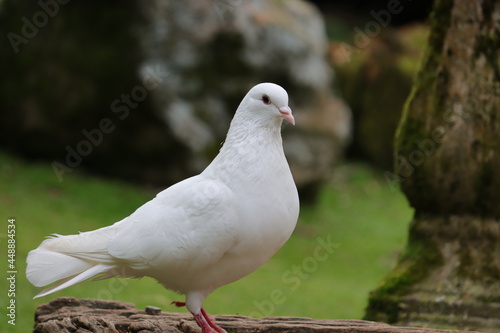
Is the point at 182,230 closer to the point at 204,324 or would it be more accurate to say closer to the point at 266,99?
the point at 204,324

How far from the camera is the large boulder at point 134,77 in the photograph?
33.5 ft

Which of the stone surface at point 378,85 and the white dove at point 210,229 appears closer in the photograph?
the white dove at point 210,229

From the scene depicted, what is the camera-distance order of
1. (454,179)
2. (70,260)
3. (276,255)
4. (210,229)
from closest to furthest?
1. (210,229)
2. (70,260)
3. (454,179)
4. (276,255)

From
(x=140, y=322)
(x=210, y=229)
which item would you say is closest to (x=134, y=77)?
(x=140, y=322)

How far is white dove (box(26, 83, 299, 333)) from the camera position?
150 inches

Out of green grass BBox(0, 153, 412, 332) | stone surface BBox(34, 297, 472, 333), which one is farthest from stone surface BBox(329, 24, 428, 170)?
stone surface BBox(34, 297, 472, 333)

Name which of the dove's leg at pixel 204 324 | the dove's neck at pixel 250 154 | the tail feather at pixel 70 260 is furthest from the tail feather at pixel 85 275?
the dove's neck at pixel 250 154

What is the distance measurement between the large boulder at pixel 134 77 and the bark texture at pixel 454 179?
524 cm

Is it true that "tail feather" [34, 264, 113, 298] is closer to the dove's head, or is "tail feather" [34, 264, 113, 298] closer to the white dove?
the white dove

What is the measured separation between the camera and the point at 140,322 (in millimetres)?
3973

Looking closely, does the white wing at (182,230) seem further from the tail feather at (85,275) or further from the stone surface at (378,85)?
the stone surface at (378,85)

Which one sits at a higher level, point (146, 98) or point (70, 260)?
point (146, 98)

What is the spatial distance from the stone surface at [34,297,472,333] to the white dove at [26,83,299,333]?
7.8 inches

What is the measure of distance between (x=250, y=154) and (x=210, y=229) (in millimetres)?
461
